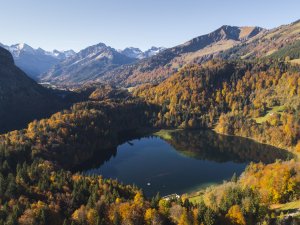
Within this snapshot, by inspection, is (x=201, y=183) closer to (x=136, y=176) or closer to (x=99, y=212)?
(x=136, y=176)

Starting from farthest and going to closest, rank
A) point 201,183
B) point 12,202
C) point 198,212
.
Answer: point 201,183, point 12,202, point 198,212

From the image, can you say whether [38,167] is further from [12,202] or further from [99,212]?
[99,212]

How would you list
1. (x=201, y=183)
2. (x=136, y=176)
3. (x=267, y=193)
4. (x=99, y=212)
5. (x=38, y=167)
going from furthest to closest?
(x=136, y=176)
(x=201, y=183)
(x=38, y=167)
(x=267, y=193)
(x=99, y=212)

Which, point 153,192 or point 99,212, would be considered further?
point 153,192

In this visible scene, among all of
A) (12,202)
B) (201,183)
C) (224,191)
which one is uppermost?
(12,202)

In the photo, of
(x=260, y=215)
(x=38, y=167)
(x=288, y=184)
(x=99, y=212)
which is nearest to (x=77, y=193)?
(x=99, y=212)

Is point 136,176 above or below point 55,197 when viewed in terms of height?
below

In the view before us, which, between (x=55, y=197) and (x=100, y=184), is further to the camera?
(x=100, y=184)

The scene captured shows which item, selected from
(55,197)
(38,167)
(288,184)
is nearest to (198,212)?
(288,184)

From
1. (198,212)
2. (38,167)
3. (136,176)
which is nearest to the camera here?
(198,212)
